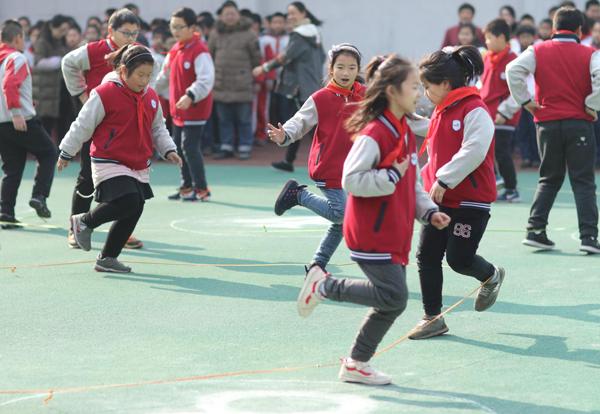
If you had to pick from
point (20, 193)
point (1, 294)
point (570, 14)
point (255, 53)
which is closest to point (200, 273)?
point (1, 294)

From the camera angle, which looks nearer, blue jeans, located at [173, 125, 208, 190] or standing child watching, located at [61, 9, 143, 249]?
standing child watching, located at [61, 9, 143, 249]

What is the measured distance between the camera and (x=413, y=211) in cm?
529

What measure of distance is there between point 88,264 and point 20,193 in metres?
4.37

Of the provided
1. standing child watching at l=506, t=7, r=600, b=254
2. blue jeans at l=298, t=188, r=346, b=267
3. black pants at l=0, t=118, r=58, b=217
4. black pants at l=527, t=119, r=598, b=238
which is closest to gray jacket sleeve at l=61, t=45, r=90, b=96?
black pants at l=0, t=118, r=58, b=217

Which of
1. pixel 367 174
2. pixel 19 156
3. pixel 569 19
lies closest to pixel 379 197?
pixel 367 174

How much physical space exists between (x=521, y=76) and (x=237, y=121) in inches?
289

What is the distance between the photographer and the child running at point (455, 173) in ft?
19.7

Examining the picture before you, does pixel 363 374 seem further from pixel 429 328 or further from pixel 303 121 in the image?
pixel 303 121

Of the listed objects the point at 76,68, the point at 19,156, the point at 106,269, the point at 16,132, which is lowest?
the point at 106,269

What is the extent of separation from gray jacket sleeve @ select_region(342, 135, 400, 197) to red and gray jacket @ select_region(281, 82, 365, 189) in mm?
1892

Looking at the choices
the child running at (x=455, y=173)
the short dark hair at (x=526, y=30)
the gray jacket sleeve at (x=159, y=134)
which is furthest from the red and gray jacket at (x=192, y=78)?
the child running at (x=455, y=173)

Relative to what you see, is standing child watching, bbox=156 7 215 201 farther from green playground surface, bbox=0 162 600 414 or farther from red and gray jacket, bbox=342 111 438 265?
red and gray jacket, bbox=342 111 438 265

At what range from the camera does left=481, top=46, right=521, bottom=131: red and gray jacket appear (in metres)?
11.2

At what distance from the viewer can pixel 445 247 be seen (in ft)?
20.4
